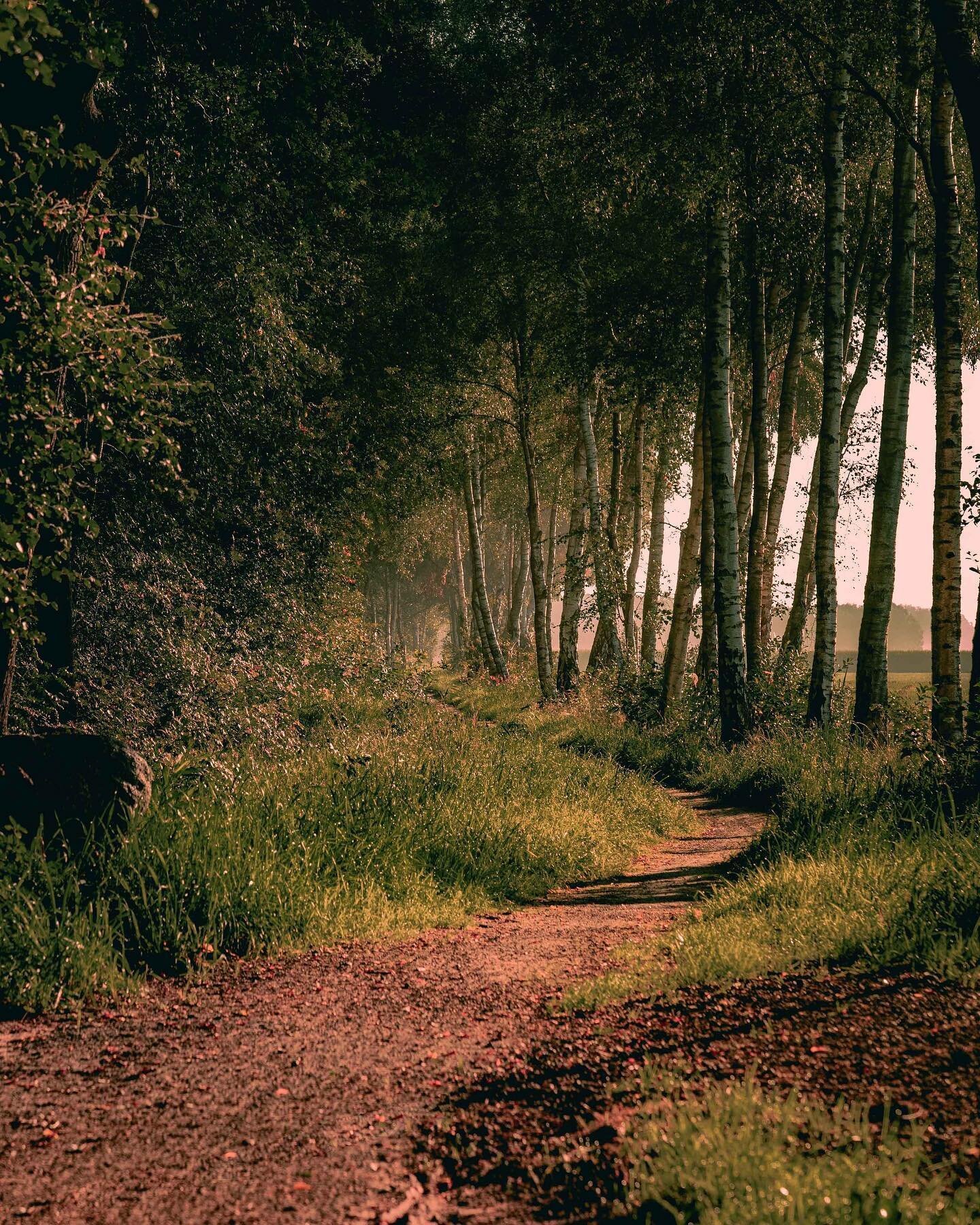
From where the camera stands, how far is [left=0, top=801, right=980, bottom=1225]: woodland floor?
2.86m

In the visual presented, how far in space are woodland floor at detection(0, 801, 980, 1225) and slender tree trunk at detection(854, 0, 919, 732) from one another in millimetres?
7540

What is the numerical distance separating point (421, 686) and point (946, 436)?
11324mm

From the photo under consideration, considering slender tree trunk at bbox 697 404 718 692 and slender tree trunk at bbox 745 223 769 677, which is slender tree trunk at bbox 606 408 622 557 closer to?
slender tree trunk at bbox 697 404 718 692

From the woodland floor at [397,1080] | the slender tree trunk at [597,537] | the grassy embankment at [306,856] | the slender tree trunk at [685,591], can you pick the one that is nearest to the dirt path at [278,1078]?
the woodland floor at [397,1080]

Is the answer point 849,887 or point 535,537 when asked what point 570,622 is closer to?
point 535,537

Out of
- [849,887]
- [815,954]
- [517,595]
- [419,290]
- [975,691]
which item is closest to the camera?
[815,954]

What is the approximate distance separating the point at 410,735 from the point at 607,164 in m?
8.82

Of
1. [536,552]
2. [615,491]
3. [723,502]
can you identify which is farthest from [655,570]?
[723,502]

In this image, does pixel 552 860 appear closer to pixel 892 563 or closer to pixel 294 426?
pixel 892 563

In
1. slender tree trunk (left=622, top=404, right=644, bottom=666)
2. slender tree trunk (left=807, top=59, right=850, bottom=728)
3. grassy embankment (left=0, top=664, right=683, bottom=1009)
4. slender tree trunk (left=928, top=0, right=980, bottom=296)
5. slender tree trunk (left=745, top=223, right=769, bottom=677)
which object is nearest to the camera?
grassy embankment (left=0, top=664, right=683, bottom=1009)

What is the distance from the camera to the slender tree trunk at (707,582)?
51.4ft

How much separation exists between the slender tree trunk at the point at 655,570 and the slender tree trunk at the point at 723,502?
8358 millimetres

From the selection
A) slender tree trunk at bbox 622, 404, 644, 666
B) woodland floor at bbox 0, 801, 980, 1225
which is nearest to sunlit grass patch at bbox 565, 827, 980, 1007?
woodland floor at bbox 0, 801, 980, 1225

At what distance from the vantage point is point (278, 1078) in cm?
380
